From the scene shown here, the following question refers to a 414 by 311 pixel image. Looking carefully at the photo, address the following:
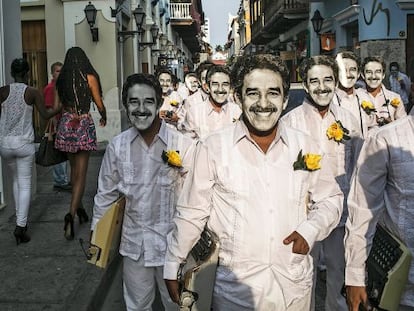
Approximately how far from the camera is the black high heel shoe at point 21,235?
6.13 meters

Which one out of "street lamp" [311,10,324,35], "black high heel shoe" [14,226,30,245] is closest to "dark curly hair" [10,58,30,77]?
"black high heel shoe" [14,226,30,245]

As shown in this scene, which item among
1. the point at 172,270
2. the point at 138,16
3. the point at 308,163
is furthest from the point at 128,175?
the point at 138,16

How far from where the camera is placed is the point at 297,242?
275 cm

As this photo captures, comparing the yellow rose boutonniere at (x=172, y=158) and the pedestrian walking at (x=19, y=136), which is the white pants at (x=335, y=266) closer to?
the yellow rose boutonniere at (x=172, y=158)

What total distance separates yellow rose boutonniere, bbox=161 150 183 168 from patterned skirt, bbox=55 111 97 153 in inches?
108

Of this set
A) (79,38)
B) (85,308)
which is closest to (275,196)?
(85,308)

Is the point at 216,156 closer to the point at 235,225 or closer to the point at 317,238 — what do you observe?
the point at 235,225

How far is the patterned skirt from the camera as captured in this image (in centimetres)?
636

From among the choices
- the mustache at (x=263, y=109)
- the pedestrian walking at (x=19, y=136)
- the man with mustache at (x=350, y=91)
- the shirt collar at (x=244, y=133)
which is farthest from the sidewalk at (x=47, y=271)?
the man with mustache at (x=350, y=91)

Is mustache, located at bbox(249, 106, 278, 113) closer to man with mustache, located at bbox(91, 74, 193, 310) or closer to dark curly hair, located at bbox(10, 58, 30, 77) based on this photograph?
man with mustache, located at bbox(91, 74, 193, 310)

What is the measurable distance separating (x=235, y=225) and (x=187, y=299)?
40 centimetres

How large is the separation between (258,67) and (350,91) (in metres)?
2.97

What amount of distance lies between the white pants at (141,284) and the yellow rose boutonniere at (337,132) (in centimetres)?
150

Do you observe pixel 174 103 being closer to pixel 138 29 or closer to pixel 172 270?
pixel 172 270
